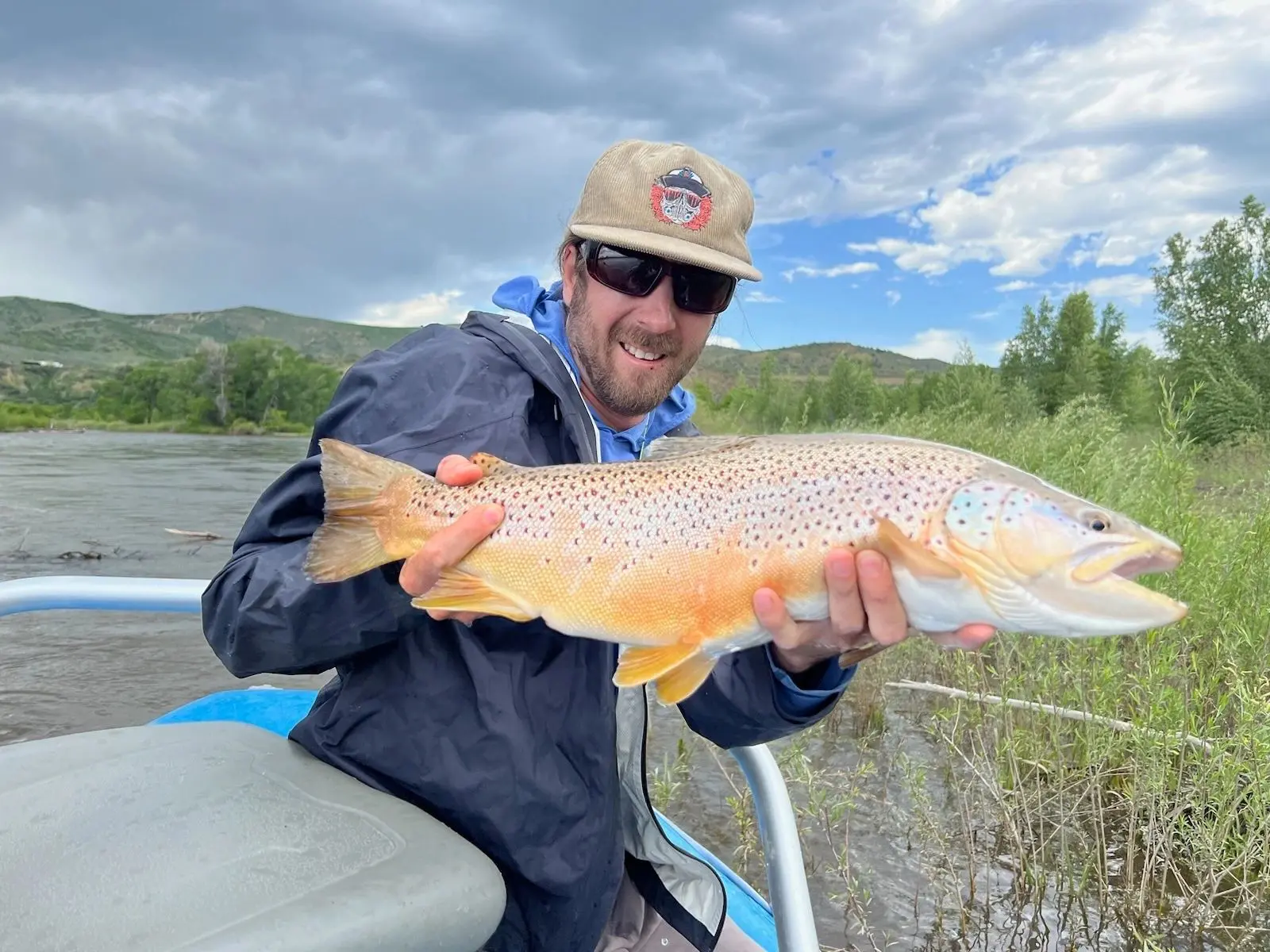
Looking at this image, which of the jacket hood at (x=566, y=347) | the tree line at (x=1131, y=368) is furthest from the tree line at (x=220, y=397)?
the jacket hood at (x=566, y=347)

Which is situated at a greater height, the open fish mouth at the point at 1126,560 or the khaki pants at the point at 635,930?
the open fish mouth at the point at 1126,560

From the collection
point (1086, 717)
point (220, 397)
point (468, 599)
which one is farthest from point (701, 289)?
point (220, 397)

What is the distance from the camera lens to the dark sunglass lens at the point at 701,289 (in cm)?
295

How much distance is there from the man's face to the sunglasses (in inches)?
0.9

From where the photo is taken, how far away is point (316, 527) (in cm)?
238

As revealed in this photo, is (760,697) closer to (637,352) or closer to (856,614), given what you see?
(856,614)

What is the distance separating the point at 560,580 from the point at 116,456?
44.0m

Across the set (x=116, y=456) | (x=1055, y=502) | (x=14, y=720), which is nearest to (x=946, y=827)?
(x=1055, y=502)

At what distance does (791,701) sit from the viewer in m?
2.55

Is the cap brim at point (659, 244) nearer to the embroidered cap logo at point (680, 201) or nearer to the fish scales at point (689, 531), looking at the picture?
the embroidered cap logo at point (680, 201)

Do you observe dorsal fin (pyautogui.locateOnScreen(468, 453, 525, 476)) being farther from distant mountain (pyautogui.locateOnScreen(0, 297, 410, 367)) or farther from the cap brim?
distant mountain (pyautogui.locateOnScreen(0, 297, 410, 367))

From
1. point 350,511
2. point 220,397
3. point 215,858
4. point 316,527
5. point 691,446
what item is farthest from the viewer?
point 220,397

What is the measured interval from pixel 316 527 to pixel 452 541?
46 centimetres

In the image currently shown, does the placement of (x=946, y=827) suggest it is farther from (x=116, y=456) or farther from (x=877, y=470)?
(x=116, y=456)
